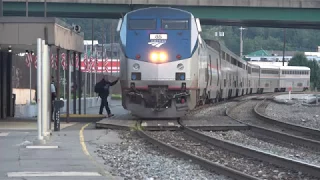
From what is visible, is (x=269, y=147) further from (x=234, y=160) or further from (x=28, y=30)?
(x=28, y=30)

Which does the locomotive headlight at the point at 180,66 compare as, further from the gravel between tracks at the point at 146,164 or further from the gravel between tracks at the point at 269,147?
the gravel between tracks at the point at 146,164

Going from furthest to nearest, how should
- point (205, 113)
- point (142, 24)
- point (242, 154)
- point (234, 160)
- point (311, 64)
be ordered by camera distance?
point (311, 64)
point (205, 113)
point (142, 24)
point (242, 154)
point (234, 160)

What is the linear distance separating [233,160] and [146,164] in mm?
1911

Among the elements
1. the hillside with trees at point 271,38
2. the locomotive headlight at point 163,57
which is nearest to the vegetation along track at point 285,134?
the locomotive headlight at point 163,57

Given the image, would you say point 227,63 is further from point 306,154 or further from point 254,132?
point 306,154

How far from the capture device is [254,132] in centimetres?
1791

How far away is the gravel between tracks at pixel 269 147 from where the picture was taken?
1259 cm

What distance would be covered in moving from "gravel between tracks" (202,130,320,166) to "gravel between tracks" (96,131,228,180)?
248cm

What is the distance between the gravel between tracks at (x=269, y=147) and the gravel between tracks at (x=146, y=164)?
8.15ft

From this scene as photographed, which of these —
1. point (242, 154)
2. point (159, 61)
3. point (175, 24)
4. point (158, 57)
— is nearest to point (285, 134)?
→ point (242, 154)

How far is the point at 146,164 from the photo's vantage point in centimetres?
1117

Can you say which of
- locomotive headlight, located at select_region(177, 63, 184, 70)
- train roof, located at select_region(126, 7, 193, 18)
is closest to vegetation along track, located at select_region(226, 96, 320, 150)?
locomotive headlight, located at select_region(177, 63, 184, 70)

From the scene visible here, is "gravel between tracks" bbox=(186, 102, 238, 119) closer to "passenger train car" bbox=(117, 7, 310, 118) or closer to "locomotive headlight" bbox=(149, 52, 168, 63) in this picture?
"passenger train car" bbox=(117, 7, 310, 118)

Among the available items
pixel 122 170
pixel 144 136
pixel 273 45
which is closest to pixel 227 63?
pixel 144 136
